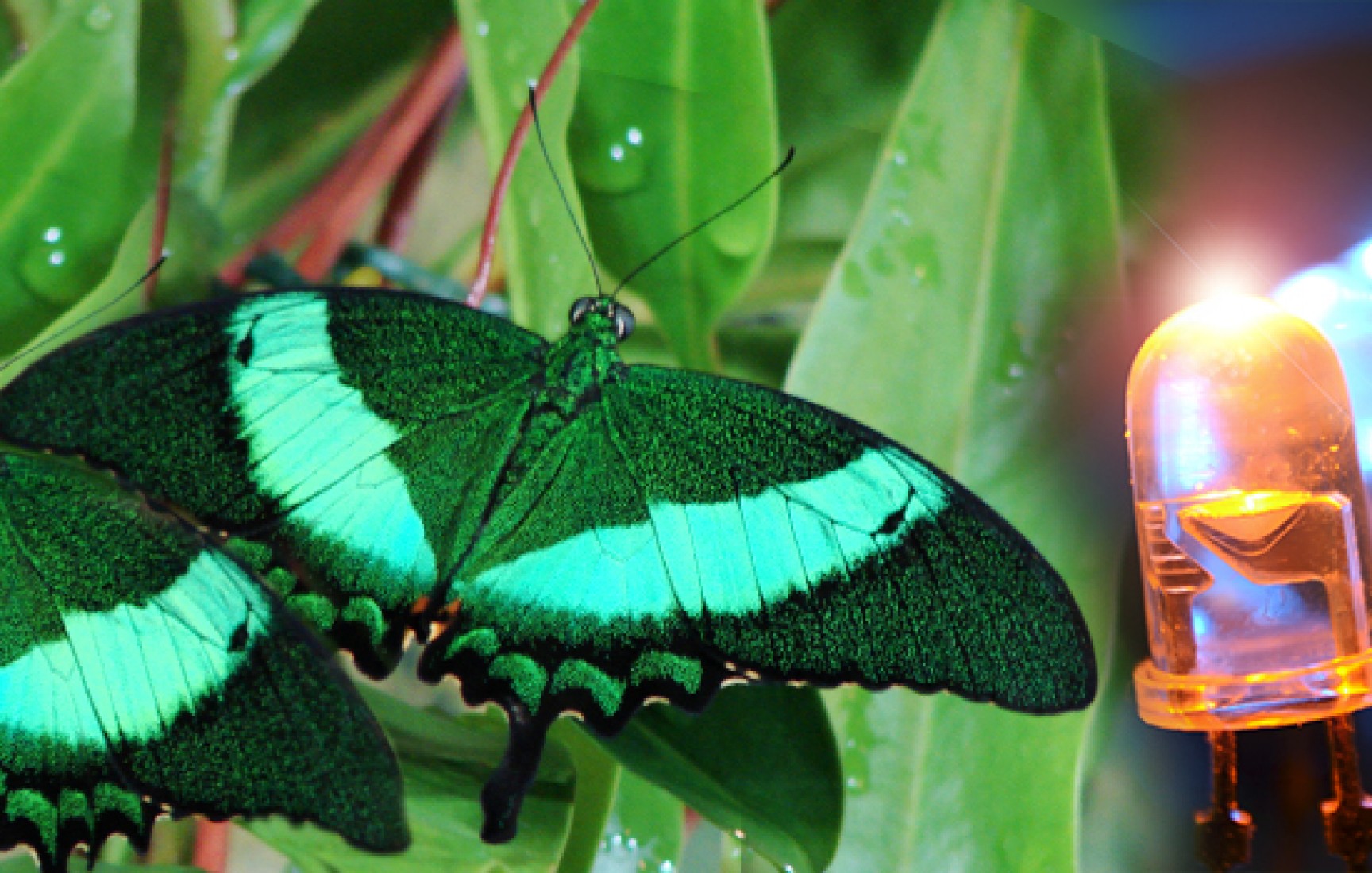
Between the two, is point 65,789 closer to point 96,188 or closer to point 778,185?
point 96,188

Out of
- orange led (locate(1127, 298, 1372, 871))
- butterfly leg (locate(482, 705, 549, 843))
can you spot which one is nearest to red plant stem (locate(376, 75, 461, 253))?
butterfly leg (locate(482, 705, 549, 843))

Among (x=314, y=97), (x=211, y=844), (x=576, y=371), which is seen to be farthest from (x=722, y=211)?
(x=211, y=844)

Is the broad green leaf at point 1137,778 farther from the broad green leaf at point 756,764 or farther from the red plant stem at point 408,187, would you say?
the red plant stem at point 408,187

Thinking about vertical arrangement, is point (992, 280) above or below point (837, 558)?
above

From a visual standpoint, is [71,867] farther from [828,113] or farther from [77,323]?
[828,113]

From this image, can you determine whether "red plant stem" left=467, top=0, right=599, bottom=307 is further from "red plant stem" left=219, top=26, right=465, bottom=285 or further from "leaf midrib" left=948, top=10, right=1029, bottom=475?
"leaf midrib" left=948, top=10, right=1029, bottom=475
